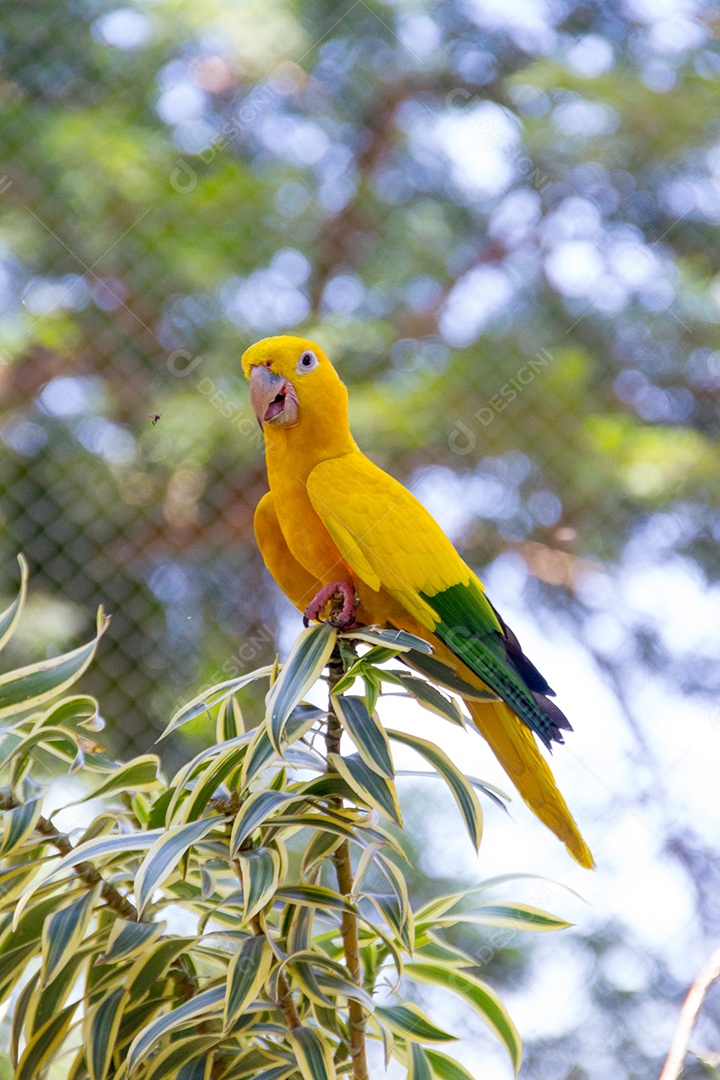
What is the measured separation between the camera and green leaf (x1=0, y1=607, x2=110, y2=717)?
0.68 meters

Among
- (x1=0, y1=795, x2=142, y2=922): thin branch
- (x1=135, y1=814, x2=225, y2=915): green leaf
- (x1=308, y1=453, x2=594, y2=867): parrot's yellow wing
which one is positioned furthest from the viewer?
(x1=308, y1=453, x2=594, y2=867): parrot's yellow wing

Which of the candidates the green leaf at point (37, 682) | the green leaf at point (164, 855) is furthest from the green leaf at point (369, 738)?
the green leaf at point (37, 682)

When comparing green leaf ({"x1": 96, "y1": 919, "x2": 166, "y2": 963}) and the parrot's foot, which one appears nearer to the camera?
green leaf ({"x1": 96, "y1": 919, "x2": 166, "y2": 963})

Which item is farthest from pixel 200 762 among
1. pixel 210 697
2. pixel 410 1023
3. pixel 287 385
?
pixel 287 385

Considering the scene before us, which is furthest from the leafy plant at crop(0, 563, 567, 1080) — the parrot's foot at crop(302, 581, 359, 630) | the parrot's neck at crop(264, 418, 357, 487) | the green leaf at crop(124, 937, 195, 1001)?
the parrot's neck at crop(264, 418, 357, 487)

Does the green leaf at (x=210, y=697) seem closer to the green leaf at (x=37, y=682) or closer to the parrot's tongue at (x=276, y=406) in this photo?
the green leaf at (x=37, y=682)

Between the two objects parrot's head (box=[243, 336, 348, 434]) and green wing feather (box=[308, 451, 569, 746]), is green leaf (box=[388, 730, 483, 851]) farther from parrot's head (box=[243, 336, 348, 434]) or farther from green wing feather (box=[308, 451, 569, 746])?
parrot's head (box=[243, 336, 348, 434])

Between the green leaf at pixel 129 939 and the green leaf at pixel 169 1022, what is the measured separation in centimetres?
5

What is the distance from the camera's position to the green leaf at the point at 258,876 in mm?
552

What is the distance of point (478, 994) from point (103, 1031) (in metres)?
0.29

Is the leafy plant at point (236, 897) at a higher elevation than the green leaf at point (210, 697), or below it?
below

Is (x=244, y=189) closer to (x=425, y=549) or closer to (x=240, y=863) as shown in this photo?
(x=425, y=549)

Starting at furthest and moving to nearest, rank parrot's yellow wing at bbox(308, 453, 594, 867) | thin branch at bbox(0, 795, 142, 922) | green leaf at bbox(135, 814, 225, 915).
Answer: parrot's yellow wing at bbox(308, 453, 594, 867), thin branch at bbox(0, 795, 142, 922), green leaf at bbox(135, 814, 225, 915)

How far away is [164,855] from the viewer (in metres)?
0.56
